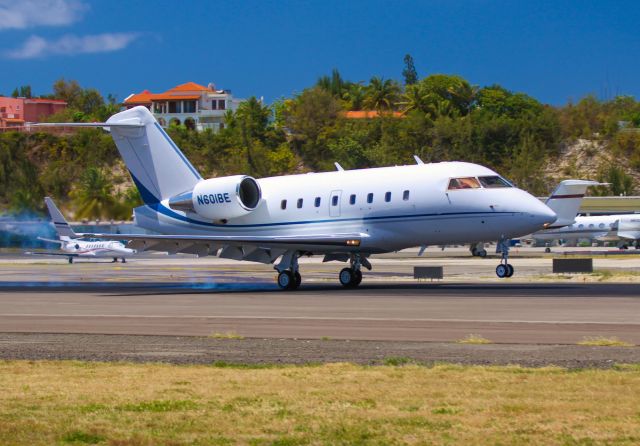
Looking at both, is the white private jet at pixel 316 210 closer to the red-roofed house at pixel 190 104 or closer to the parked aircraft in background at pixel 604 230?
the parked aircraft in background at pixel 604 230

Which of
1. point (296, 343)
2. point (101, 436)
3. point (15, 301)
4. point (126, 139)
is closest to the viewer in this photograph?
point (101, 436)

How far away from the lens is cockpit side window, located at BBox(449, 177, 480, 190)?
32844mm

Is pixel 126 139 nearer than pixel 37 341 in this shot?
No

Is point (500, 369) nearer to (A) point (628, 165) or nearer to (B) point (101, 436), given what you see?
(B) point (101, 436)

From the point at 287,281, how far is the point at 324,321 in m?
12.4

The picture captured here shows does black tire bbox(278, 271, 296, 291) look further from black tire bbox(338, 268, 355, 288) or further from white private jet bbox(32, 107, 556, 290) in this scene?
black tire bbox(338, 268, 355, 288)

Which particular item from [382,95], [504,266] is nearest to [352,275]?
[504,266]

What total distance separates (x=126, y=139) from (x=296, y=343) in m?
21.8

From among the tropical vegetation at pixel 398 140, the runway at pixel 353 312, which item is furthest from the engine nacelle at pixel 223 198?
the tropical vegetation at pixel 398 140

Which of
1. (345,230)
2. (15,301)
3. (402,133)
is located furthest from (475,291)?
(402,133)

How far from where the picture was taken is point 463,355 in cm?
1633

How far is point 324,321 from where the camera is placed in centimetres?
2272

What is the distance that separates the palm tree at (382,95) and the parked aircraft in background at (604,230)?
71.6 metres

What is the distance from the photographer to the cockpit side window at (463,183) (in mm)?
32844
